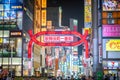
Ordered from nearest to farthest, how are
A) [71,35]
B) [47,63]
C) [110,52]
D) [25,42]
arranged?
[71,35]
[110,52]
[25,42]
[47,63]

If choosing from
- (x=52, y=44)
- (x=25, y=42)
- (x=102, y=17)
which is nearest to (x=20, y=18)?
(x=25, y=42)

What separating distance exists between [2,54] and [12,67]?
4441mm

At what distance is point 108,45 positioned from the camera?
307ft

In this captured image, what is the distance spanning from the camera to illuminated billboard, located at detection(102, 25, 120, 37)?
307ft

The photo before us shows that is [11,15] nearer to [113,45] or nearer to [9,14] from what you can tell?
[9,14]

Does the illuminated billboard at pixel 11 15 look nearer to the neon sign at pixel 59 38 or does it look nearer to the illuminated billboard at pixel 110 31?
the illuminated billboard at pixel 110 31

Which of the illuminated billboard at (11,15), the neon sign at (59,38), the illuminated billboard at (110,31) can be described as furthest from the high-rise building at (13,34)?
the neon sign at (59,38)

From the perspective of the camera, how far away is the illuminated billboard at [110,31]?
93688 mm

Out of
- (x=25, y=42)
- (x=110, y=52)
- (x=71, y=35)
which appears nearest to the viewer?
(x=71, y=35)

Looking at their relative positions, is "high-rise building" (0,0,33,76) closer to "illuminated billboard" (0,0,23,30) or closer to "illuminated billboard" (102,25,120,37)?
"illuminated billboard" (0,0,23,30)

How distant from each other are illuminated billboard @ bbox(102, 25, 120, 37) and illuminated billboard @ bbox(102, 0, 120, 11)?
4260 millimetres

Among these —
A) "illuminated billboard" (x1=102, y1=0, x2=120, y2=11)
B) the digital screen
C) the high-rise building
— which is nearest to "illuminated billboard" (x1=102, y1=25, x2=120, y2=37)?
"illuminated billboard" (x1=102, y1=0, x2=120, y2=11)

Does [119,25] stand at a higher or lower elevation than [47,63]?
higher

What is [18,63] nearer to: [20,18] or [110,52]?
[20,18]
